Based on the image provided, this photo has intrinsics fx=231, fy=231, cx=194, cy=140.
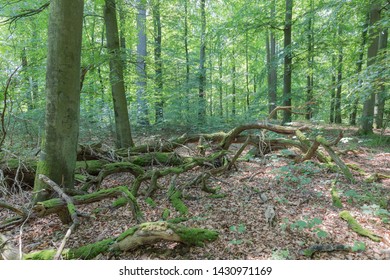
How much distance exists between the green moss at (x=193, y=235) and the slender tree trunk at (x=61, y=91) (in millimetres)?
1975

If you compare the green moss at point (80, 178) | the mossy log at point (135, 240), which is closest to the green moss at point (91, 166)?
the green moss at point (80, 178)

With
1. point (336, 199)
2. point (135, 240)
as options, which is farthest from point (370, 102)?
point (135, 240)

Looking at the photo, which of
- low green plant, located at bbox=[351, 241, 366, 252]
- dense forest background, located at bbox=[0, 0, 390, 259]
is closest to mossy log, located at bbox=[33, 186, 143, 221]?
dense forest background, located at bbox=[0, 0, 390, 259]

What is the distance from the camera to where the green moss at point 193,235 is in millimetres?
2910

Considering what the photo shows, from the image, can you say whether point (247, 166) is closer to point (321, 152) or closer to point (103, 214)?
point (321, 152)

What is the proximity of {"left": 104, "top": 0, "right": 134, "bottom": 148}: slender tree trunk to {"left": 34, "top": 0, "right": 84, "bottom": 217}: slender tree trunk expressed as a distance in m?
2.52

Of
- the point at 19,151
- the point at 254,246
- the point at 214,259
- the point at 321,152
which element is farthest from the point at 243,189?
the point at 19,151

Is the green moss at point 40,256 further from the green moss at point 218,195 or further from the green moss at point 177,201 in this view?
the green moss at point 218,195

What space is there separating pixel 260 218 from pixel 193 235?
4.29 ft

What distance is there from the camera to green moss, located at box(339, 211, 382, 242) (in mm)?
2996

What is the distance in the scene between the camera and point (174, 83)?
9.80 metres

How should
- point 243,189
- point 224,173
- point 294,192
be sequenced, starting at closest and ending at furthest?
point 294,192
point 243,189
point 224,173

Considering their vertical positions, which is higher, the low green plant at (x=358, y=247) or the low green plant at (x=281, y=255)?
the low green plant at (x=358, y=247)
